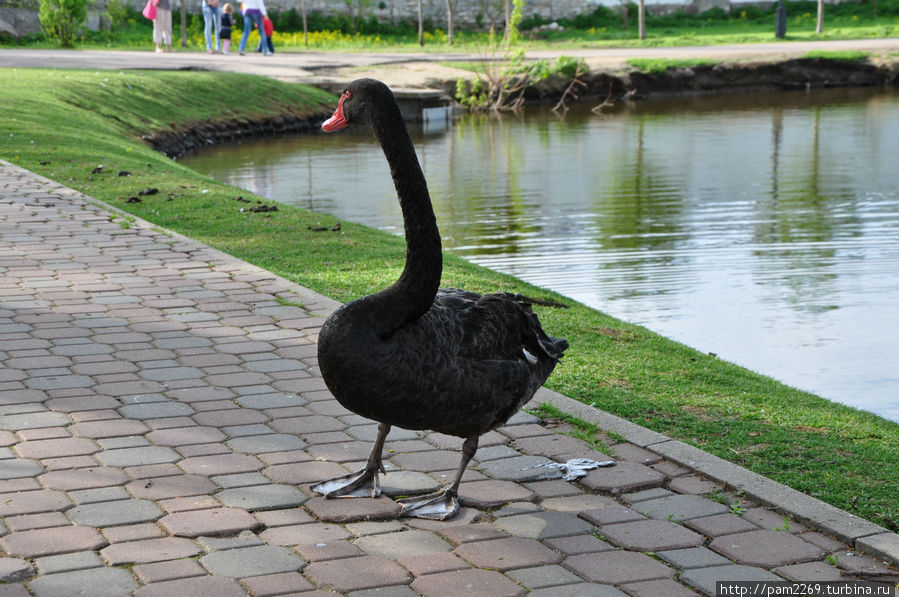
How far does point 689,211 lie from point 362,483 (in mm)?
10451

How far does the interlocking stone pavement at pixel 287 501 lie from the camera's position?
3.54 m

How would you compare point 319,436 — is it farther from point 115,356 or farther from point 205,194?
point 205,194

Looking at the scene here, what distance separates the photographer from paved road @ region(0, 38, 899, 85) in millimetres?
24984

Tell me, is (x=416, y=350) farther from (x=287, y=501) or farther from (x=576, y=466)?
(x=576, y=466)

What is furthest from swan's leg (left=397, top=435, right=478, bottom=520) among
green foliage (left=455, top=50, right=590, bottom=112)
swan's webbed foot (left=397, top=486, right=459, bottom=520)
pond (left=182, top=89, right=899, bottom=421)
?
green foliage (left=455, top=50, right=590, bottom=112)

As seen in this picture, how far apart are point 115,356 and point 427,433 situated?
2.02 metres

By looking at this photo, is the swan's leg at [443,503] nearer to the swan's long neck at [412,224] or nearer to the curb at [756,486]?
the swan's long neck at [412,224]

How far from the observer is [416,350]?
3938mm

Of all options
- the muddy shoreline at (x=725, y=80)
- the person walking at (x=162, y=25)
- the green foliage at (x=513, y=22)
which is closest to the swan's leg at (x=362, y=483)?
the green foliage at (x=513, y=22)

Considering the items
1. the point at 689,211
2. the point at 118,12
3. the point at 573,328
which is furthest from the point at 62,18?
the point at 573,328

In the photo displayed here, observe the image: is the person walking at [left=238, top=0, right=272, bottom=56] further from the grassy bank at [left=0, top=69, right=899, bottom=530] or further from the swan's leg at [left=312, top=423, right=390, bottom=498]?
the swan's leg at [left=312, top=423, right=390, bottom=498]

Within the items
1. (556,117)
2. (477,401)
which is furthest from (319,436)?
(556,117)

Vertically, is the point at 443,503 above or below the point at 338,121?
below

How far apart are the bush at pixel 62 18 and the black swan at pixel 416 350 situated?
1125 inches
